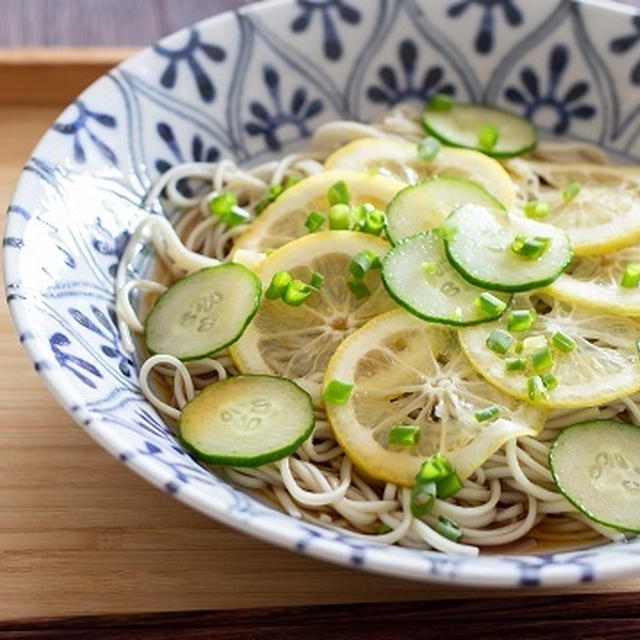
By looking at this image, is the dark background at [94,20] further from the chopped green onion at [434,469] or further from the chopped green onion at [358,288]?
the chopped green onion at [434,469]

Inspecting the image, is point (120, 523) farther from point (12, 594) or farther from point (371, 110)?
point (371, 110)

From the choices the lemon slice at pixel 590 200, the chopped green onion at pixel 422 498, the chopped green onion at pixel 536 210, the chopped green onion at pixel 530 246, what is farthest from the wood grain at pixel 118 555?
the chopped green onion at pixel 536 210

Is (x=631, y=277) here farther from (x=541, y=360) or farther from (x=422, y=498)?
(x=422, y=498)

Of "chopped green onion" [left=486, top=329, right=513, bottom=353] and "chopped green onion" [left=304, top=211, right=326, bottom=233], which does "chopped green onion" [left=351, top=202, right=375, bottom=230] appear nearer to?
"chopped green onion" [left=304, top=211, right=326, bottom=233]

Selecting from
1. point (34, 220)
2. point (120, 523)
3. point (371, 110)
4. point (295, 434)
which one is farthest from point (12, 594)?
point (371, 110)

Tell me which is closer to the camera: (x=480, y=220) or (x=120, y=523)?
(x=120, y=523)

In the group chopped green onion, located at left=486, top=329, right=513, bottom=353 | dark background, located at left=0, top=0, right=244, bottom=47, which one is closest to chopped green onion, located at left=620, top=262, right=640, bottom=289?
chopped green onion, located at left=486, top=329, right=513, bottom=353
